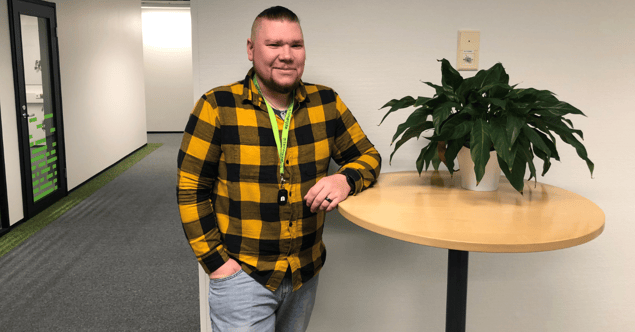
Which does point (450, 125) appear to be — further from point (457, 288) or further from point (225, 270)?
point (225, 270)

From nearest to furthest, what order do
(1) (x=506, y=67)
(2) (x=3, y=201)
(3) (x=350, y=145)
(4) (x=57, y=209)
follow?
(3) (x=350, y=145)
(1) (x=506, y=67)
(2) (x=3, y=201)
(4) (x=57, y=209)

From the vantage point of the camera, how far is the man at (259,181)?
139cm

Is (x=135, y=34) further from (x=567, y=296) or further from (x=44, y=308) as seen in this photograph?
(x=567, y=296)

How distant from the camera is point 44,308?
9.00ft

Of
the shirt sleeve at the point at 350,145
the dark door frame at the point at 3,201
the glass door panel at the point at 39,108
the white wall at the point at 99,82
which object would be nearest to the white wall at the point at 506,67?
the shirt sleeve at the point at 350,145

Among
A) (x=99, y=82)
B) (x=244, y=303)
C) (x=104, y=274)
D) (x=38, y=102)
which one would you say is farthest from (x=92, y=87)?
(x=244, y=303)

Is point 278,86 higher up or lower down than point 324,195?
higher up

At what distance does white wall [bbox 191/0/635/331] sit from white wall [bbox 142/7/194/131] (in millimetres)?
8750

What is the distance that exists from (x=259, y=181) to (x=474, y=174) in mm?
655

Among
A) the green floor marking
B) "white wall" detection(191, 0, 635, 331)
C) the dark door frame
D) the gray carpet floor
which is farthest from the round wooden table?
the dark door frame

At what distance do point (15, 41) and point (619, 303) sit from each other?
4664mm

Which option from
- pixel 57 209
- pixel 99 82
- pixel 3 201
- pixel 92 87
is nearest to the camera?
pixel 3 201

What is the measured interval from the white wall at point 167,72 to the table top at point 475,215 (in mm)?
9295

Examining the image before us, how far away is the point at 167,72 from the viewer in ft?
33.8
